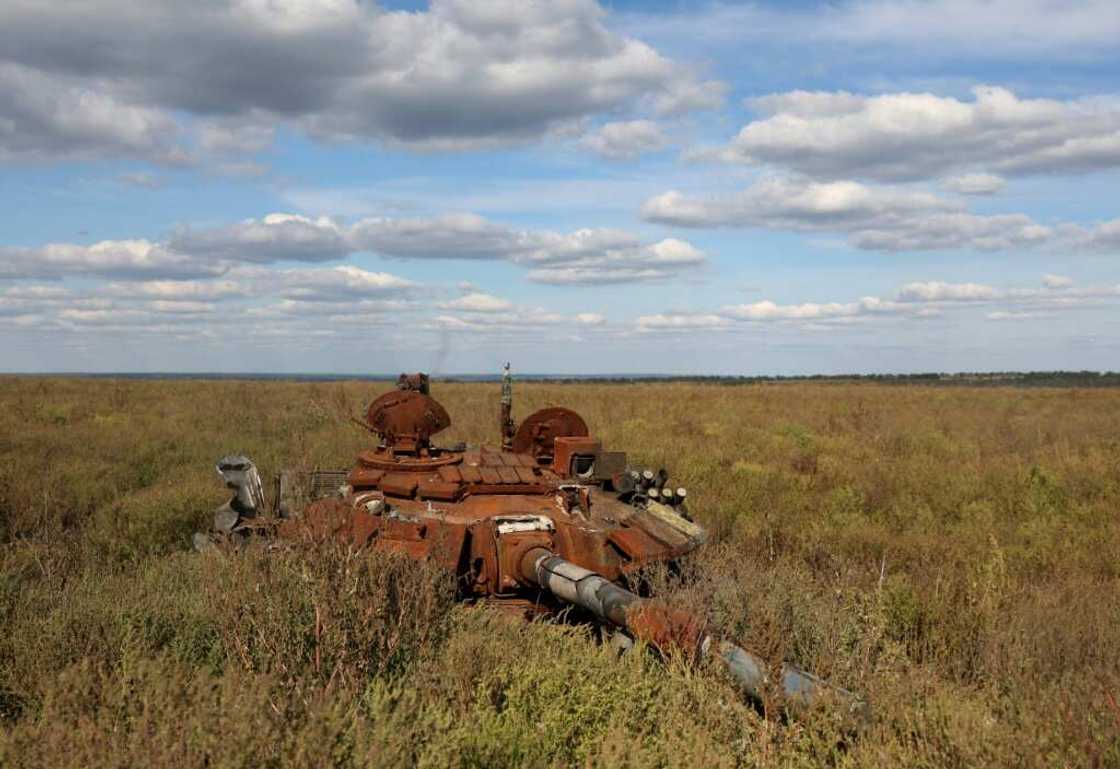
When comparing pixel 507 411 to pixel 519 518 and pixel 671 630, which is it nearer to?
pixel 519 518

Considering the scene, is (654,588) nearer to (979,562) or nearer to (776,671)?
(776,671)

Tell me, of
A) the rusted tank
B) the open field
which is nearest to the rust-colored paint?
the rusted tank

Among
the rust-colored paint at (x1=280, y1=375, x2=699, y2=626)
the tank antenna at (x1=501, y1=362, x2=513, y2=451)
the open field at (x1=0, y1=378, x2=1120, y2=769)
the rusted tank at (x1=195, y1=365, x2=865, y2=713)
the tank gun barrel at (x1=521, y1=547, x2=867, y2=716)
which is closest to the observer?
the open field at (x1=0, y1=378, x2=1120, y2=769)

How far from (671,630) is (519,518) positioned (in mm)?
2455

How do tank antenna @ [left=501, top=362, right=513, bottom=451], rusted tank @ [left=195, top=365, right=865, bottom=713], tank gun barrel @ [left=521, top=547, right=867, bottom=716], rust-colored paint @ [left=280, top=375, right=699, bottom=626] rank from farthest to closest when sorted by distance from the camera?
tank antenna @ [left=501, top=362, right=513, bottom=451] → rust-colored paint @ [left=280, top=375, right=699, bottom=626] → rusted tank @ [left=195, top=365, right=865, bottom=713] → tank gun barrel @ [left=521, top=547, right=867, bottom=716]

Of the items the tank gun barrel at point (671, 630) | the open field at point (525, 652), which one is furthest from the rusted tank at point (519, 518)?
the open field at point (525, 652)

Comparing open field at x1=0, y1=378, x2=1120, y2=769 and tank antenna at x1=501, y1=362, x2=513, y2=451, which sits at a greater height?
tank antenna at x1=501, y1=362, x2=513, y2=451

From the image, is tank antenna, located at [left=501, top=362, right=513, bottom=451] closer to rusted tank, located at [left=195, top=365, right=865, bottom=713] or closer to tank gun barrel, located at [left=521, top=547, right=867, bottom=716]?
rusted tank, located at [left=195, top=365, right=865, bottom=713]

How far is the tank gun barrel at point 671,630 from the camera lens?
4699mm

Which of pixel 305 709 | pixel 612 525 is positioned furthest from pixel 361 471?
pixel 305 709

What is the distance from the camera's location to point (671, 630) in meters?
5.31

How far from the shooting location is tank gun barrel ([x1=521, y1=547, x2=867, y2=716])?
185 inches

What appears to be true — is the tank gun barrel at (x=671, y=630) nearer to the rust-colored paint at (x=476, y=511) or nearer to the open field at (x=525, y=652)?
the open field at (x=525, y=652)

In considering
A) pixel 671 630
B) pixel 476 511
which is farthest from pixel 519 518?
pixel 671 630
